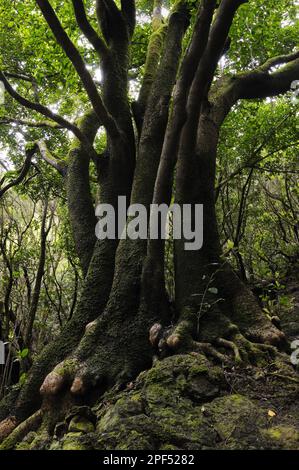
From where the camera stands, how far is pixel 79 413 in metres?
2.90

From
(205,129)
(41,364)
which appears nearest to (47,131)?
(205,129)

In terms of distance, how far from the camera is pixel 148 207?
4.43 metres

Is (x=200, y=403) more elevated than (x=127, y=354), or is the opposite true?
(x=127, y=354)

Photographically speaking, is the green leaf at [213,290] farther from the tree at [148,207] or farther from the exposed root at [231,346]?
the exposed root at [231,346]

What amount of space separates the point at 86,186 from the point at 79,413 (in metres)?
3.26

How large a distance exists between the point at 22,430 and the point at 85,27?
406 cm

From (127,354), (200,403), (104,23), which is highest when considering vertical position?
(104,23)

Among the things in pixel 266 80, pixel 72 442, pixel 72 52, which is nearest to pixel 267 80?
pixel 266 80

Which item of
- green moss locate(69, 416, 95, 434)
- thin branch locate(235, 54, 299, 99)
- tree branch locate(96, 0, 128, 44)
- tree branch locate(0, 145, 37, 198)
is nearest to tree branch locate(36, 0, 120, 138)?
tree branch locate(96, 0, 128, 44)

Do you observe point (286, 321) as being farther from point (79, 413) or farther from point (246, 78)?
point (246, 78)

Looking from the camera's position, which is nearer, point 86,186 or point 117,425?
point 117,425
